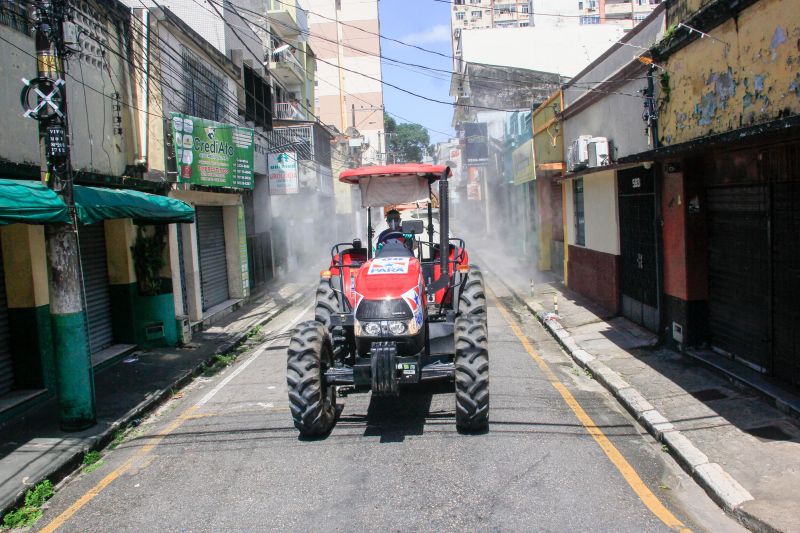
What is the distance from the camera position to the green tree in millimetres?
76325

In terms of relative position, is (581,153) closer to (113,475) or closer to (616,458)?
(616,458)

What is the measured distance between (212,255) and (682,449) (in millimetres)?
13413

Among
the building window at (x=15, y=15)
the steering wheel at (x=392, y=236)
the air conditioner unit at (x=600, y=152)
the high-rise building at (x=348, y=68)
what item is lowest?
the steering wheel at (x=392, y=236)

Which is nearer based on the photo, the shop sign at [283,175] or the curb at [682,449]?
the curb at [682,449]

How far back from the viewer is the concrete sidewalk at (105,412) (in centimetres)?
631

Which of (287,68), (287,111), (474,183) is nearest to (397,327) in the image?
(287,68)

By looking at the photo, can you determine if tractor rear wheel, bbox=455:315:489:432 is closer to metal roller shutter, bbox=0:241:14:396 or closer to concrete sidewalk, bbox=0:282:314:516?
concrete sidewalk, bbox=0:282:314:516

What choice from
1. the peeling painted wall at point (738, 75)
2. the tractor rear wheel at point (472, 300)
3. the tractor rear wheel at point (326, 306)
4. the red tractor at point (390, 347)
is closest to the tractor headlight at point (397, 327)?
the red tractor at point (390, 347)

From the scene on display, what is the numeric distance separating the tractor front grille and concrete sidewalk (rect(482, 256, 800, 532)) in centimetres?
292

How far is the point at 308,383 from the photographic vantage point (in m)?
6.52

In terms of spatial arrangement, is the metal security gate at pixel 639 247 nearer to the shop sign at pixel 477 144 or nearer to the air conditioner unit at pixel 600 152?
the air conditioner unit at pixel 600 152

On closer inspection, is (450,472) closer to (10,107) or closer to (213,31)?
(10,107)

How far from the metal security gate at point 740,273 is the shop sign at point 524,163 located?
39.2 ft

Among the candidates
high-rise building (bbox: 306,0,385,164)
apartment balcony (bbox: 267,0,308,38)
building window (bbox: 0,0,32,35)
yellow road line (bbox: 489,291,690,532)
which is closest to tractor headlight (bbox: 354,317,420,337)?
yellow road line (bbox: 489,291,690,532)
